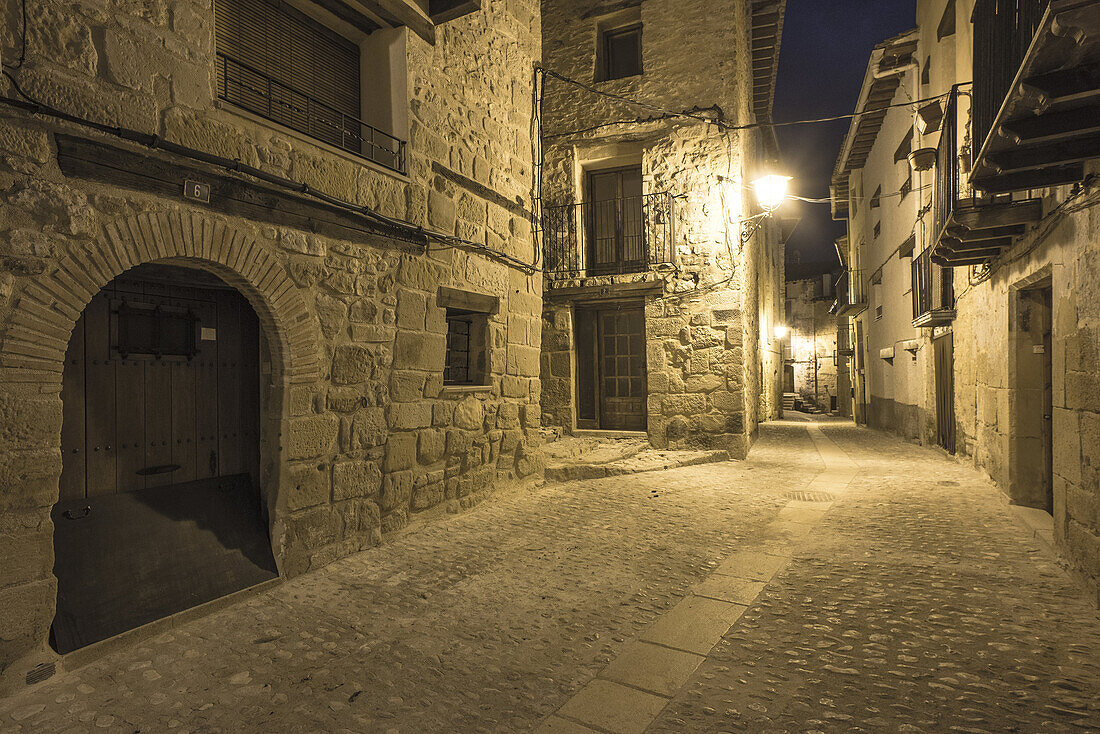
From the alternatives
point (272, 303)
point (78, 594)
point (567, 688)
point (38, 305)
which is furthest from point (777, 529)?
point (38, 305)

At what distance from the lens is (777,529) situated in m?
4.77

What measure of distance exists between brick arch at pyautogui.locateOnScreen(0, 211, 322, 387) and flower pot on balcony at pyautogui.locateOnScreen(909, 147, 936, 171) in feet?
29.4

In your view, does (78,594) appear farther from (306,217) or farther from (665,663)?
(665,663)

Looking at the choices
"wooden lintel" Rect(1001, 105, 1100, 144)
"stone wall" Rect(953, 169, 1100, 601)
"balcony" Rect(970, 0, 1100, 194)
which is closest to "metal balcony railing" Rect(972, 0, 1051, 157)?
"balcony" Rect(970, 0, 1100, 194)

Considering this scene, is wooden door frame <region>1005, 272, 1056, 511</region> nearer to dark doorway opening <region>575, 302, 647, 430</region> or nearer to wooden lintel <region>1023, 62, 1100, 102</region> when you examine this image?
wooden lintel <region>1023, 62, 1100, 102</region>

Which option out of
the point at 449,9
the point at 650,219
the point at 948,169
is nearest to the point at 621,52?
the point at 650,219

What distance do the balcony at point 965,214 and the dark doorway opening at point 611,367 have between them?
4477 mm

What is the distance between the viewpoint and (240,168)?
3316 millimetres

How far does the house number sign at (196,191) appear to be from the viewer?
316cm

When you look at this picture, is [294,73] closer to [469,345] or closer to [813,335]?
[469,345]

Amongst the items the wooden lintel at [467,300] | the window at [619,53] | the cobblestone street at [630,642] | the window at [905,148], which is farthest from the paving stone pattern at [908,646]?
the window at [905,148]

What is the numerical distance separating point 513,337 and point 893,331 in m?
10.3

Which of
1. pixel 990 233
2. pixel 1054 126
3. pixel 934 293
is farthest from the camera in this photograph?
pixel 934 293

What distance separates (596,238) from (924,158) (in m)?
5.20
